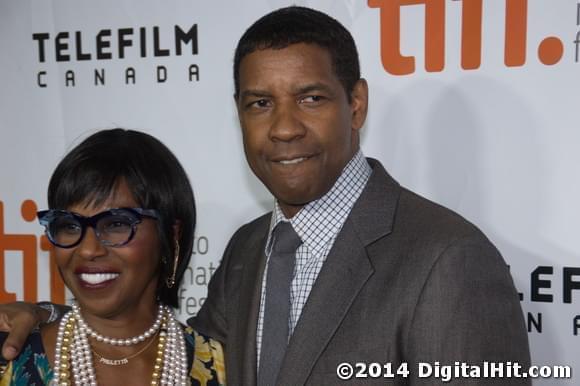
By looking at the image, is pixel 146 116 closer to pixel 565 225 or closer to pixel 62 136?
pixel 62 136

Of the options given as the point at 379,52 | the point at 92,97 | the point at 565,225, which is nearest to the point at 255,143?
the point at 379,52

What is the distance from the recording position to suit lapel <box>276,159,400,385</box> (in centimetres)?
124

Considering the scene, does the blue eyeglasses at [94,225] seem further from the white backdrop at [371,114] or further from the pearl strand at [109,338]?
the white backdrop at [371,114]

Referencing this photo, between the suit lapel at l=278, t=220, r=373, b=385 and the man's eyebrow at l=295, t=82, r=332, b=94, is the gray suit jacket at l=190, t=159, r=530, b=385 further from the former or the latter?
the man's eyebrow at l=295, t=82, r=332, b=94

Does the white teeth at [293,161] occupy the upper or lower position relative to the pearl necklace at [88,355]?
upper

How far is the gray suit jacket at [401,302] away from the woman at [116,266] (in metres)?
0.18

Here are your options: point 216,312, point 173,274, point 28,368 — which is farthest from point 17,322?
point 216,312

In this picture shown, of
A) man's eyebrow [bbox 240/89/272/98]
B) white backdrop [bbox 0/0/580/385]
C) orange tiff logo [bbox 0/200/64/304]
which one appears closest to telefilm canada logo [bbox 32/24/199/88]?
white backdrop [bbox 0/0/580/385]

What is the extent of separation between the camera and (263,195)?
2.09 m

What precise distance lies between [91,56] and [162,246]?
1.10 meters

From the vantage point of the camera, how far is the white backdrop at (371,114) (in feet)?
5.74

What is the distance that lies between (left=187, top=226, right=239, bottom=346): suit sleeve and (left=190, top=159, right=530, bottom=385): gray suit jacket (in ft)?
0.48

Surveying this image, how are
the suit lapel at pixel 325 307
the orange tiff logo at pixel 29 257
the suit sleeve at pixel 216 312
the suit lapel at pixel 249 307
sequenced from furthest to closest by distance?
the orange tiff logo at pixel 29 257
the suit sleeve at pixel 216 312
the suit lapel at pixel 249 307
the suit lapel at pixel 325 307

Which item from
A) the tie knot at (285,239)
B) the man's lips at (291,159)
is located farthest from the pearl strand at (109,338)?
the man's lips at (291,159)
